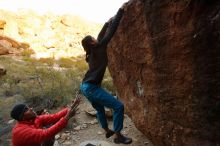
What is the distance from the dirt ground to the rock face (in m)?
0.88

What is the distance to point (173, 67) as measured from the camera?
4621mm

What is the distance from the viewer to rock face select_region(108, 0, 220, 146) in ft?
13.2

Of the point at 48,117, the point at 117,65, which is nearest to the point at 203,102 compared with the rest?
the point at 48,117

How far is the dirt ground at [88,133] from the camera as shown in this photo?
6732mm

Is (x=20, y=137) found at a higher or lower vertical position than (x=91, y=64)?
lower

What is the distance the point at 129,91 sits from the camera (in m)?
6.27

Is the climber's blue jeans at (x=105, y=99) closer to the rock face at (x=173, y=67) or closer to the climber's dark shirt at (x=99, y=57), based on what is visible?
the climber's dark shirt at (x=99, y=57)

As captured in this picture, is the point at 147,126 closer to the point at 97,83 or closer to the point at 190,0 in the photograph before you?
the point at 97,83

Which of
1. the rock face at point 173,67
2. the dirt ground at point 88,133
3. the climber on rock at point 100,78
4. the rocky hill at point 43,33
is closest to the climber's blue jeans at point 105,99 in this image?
the climber on rock at point 100,78

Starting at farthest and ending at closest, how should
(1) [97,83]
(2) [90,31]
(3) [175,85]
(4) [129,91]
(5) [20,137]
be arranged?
(2) [90,31] → (4) [129,91] → (1) [97,83] → (3) [175,85] → (5) [20,137]

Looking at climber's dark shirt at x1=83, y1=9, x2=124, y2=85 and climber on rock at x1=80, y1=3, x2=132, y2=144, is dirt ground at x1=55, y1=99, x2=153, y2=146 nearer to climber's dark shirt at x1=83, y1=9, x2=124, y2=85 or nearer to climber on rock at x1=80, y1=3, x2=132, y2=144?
climber on rock at x1=80, y1=3, x2=132, y2=144

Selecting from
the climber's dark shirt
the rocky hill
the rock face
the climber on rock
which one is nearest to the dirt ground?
the rock face

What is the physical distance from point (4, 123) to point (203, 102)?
5.64 m

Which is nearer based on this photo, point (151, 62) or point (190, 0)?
point (190, 0)
